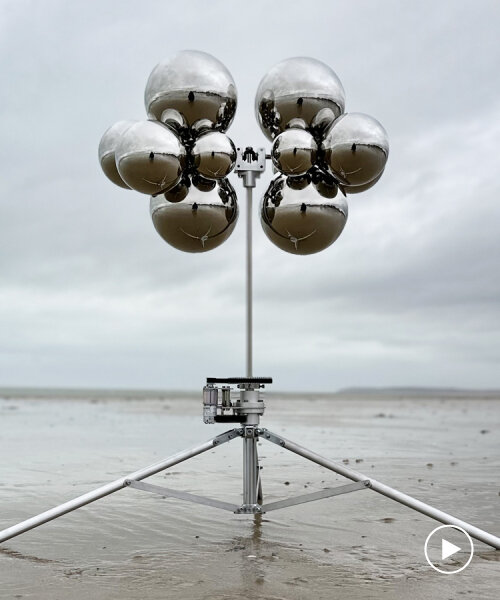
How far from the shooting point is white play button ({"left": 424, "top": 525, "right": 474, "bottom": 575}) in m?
3.83

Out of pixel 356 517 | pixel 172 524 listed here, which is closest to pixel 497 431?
pixel 356 517

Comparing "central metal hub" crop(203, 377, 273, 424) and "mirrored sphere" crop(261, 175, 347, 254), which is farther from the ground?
"mirrored sphere" crop(261, 175, 347, 254)

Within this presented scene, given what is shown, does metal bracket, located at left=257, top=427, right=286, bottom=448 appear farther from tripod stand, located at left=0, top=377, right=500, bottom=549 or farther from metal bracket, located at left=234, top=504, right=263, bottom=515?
metal bracket, located at left=234, top=504, right=263, bottom=515

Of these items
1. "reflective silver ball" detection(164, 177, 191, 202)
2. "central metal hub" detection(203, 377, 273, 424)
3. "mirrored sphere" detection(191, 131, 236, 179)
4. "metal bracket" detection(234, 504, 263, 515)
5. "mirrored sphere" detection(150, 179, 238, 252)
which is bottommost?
"metal bracket" detection(234, 504, 263, 515)

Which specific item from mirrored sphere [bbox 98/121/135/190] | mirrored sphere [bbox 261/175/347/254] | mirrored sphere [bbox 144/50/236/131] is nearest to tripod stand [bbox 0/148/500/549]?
mirrored sphere [bbox 261/175/347/254]

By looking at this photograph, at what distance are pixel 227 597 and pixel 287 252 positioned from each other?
2.59 meters

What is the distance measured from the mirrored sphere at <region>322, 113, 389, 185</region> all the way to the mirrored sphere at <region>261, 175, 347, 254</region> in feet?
0.86

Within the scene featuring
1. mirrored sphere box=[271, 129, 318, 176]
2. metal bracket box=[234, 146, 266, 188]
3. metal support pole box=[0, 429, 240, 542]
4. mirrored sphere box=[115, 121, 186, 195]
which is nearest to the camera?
metal support pole box=[0, 429, 240, 542]

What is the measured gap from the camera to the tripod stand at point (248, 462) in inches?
157

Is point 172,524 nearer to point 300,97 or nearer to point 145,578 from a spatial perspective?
point 145,578

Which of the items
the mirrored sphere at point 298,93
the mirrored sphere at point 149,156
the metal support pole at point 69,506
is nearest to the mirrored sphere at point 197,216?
the mirrored sphere at point 149,156

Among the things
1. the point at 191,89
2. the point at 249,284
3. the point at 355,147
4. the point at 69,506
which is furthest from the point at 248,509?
the point at 191,89

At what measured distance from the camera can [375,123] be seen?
4.49m

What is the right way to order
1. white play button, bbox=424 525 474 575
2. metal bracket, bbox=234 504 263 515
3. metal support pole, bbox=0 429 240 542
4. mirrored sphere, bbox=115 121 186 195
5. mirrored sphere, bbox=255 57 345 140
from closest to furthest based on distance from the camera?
white play button, bbox=424 525 474 575 < metal support pole, bbox=0 429 240 542 < mirrored sphere, bbox=115 121 186 195 < metal bracket, bbox=234 504 263 515 < mirrored sphere, bbox=255 57 345 140
